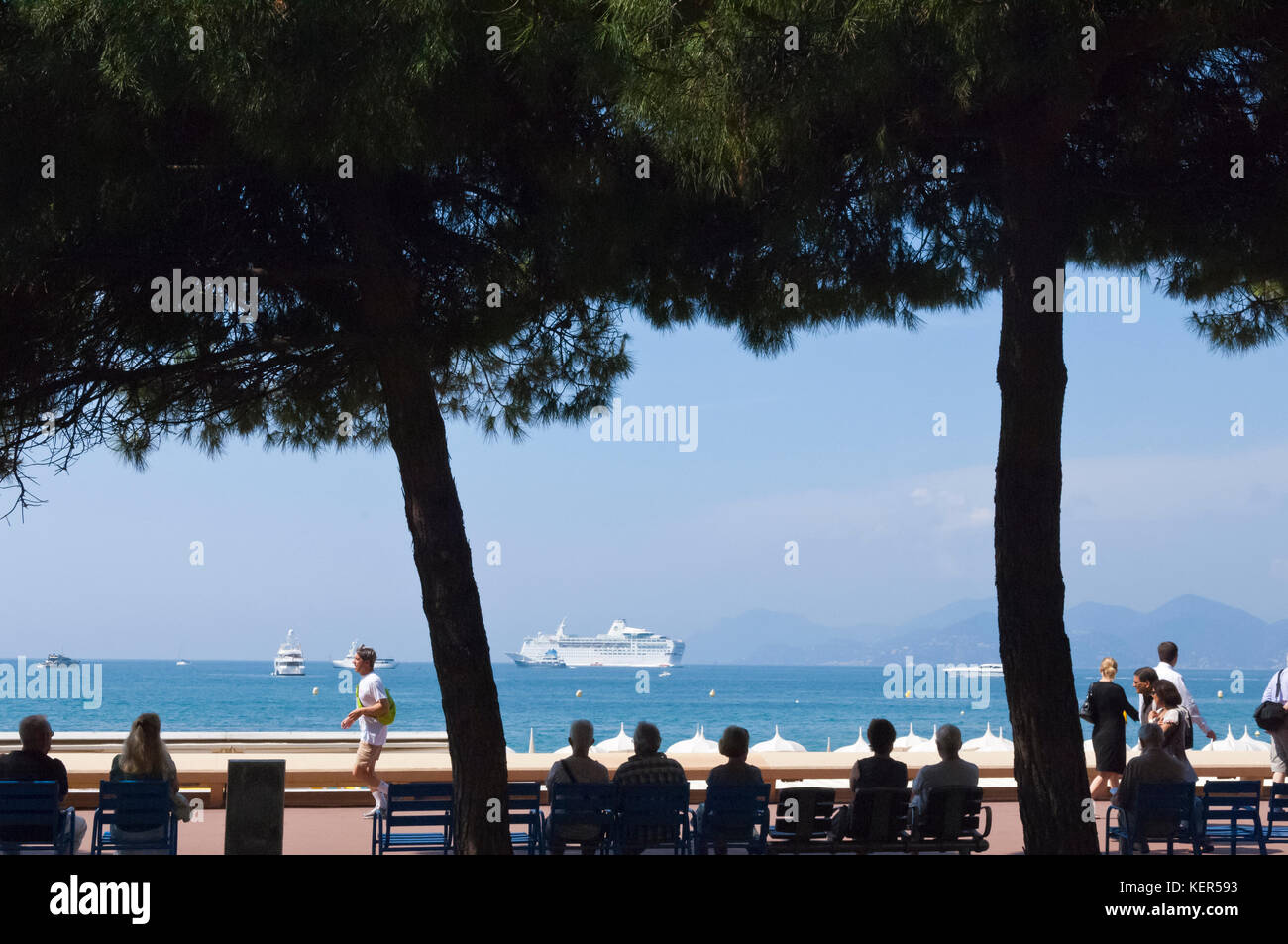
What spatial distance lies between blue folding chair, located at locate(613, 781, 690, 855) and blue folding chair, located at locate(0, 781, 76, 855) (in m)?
3.00

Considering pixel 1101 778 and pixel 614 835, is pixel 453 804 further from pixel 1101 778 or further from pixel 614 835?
pixel 1101 778

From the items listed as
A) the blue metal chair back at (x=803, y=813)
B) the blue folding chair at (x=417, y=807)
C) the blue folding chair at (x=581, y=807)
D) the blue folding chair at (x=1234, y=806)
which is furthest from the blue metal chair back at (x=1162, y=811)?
the blue folding chair at (x=417, y=807)

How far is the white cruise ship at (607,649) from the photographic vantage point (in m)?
157

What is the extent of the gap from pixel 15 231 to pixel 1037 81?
16.5 feet

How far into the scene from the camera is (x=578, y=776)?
7.97m

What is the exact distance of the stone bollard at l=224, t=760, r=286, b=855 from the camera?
7.26 m

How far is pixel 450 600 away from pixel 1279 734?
246 inches

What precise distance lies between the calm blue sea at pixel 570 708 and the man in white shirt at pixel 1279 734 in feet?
176

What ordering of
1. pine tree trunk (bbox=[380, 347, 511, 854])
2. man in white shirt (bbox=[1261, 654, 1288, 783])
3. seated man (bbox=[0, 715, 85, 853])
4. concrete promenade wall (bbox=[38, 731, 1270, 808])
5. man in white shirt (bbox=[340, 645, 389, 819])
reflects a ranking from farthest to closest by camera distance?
concrete promenade wall (bbox=[38, 731, 1270, 808]) < man in white shirt (bbox=[340, 645, 389, 819]) < man in white shirt (bbox=[1261, 654, 1288, 783]) < pine tree trunk (bbox=[380, 347, 511, 854]) < seated man (bbox=[0, 715, 85, 853])

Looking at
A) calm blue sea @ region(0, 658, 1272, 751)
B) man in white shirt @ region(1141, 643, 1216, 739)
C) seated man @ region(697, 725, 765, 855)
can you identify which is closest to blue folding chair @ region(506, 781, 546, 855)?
seated man @ region(697, 725, 765, 855)

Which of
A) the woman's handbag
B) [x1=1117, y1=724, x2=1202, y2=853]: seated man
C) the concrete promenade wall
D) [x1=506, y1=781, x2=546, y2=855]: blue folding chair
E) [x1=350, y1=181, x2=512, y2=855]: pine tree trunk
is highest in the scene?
[x1=350, y1=181, x2=512, y2=855]: pine tree trunk

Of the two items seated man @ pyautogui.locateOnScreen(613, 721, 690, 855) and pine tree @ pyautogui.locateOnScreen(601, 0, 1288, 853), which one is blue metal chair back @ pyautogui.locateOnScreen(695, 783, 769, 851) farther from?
pine tree @ pyautogui.locateOnScreen(601, 0, 1288, 853)

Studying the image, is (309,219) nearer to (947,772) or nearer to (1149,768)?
(947,772)
